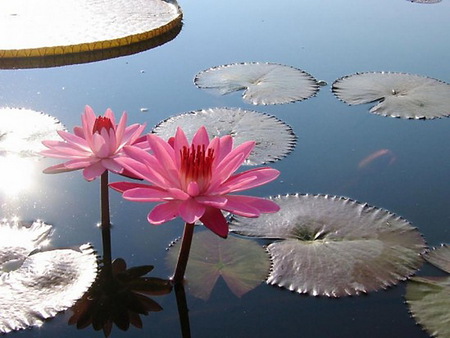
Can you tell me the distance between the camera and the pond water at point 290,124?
50.4 inches

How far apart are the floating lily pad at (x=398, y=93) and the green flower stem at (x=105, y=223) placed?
1.19m

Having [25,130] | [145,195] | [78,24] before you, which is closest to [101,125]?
[145,195]

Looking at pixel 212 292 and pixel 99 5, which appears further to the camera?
pixel 99 5

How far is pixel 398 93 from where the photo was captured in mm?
2352

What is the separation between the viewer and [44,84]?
244 cm

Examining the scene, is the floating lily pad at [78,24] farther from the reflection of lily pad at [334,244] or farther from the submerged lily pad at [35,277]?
the reflection of lily pad at [334,244]

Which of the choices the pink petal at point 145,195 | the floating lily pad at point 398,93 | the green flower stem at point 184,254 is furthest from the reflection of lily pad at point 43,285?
the floating lily pad at point 398,93

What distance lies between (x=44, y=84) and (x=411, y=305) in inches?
68.6

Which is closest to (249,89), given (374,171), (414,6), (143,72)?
(143,72)

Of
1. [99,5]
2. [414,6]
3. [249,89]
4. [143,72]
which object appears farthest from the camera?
[414,6]

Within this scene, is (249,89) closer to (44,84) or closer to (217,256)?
(44,84)

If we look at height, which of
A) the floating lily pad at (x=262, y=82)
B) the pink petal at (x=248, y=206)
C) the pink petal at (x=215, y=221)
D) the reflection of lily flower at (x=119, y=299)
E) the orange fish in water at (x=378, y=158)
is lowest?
the floating lily pad at (x=262, y=82)

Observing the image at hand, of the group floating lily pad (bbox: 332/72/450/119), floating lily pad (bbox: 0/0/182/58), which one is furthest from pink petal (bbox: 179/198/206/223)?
floating lily pad (bbox: 0/0/182/58)

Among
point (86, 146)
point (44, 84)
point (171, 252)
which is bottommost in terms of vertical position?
point (44, 84)
